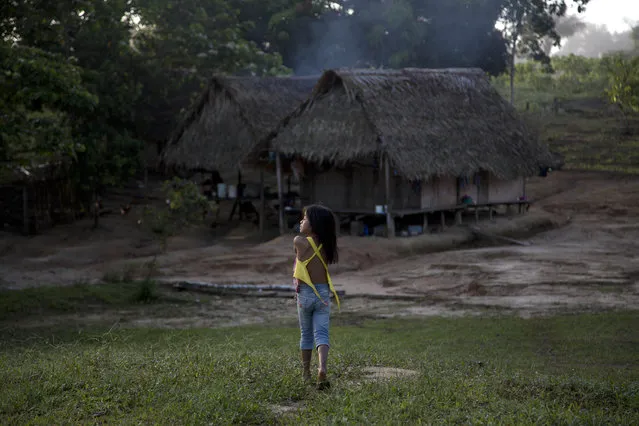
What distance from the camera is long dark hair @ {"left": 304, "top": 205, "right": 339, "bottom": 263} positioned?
6531 millimetres

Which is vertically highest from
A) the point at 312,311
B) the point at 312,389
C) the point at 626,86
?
the point at 626,86

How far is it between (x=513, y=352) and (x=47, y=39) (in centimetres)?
1483

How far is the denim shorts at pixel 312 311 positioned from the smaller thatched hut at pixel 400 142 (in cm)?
1281

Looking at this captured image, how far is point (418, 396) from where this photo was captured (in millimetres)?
5961

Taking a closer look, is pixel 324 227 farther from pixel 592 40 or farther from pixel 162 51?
pixel 592 40

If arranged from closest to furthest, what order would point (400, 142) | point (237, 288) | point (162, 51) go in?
point (237, 288) < point (400, 142) < point (162, 51)

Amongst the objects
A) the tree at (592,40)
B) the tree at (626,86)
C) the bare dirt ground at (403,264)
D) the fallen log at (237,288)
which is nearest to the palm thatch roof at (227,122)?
the bare dirt ground at (403,264)

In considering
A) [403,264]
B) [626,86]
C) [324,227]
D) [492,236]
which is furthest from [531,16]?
[324,227]

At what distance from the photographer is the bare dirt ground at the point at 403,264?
1351 cm

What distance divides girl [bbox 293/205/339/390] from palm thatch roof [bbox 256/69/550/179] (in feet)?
41.7

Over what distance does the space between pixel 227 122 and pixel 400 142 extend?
593cm

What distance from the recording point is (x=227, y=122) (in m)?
23.5

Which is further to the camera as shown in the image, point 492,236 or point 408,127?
point 492,236

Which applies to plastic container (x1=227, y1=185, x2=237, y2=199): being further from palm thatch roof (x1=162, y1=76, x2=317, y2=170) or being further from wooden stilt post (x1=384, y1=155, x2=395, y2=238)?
wooden stilt post (x1=384, y1=155, x2=395, y2=238)
